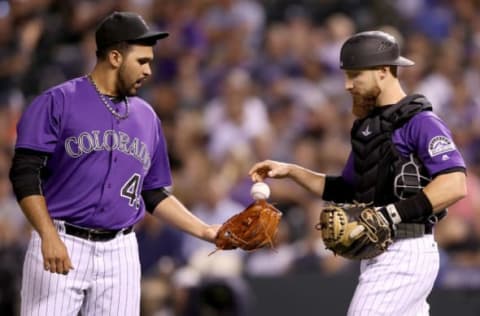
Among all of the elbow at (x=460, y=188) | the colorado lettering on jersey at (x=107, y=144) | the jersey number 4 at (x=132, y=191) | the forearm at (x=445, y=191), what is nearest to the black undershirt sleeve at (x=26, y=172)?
the colorado lettering on jersey at (x=107, y=144)

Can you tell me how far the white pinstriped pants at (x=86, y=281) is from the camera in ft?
17.8

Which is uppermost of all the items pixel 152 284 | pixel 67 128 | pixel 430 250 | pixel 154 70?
pixel 67 128

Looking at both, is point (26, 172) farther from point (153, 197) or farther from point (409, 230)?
point (409, 230)

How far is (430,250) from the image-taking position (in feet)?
18.2

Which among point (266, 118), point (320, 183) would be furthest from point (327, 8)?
point (320, 183)

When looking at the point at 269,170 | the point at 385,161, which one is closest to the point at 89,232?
the point at 269,170

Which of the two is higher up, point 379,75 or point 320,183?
point 379,75

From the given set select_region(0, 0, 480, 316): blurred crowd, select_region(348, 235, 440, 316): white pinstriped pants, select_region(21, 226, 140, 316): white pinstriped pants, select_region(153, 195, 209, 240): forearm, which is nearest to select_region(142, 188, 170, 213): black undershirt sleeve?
select_region(153, 195, 209, 240): forearm

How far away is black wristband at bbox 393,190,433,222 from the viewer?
17.4 ft

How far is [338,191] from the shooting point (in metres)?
5.99

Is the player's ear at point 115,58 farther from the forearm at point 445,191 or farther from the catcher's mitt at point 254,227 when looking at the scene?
the forearm at point 445,191

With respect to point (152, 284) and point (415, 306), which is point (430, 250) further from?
point (152, 284)

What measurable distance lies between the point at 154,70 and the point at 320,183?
614cm

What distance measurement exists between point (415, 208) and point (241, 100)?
225 inches
